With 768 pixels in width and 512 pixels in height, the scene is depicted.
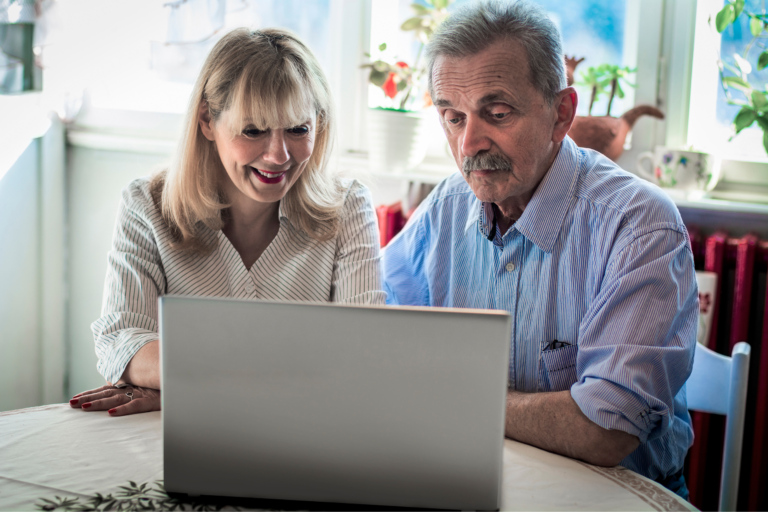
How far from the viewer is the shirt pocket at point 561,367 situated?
1.10 m

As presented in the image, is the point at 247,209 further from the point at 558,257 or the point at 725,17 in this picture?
the point at 725,17

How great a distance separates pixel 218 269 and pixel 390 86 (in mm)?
1003

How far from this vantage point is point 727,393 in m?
1.21

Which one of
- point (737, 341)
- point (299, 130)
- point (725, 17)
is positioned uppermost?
point (725, 17)

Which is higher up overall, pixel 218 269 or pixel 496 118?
pixel 496 118

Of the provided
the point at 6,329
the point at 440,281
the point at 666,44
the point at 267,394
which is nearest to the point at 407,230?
the point at 440,281

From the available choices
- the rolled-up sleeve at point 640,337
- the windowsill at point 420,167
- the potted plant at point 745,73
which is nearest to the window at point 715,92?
the potted plant at point 745,73

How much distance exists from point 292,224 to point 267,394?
0.72 m

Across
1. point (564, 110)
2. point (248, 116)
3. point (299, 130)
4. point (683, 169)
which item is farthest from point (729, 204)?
point (248, 116)

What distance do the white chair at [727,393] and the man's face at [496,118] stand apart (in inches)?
18.8

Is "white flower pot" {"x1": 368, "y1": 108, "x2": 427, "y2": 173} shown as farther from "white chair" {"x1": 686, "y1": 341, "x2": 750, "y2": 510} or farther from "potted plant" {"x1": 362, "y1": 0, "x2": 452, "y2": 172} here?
"white chair" {"x1": 686, "y1": 341, "x2": 750, "y2": 510}

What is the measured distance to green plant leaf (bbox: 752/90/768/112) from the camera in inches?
68.0

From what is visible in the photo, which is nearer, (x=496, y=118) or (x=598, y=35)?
(x=496, y=118)

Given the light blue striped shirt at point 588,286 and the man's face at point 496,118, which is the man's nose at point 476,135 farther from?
the light blue striped shirt at point 588,286
